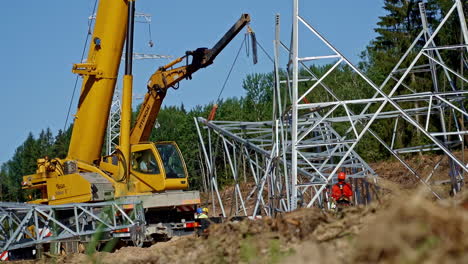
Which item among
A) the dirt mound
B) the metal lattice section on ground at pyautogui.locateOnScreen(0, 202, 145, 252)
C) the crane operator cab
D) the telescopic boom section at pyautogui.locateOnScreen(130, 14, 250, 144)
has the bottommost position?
the metal lattice section on ground at pyautogui.locateOnScreen(0, 202, 145, 252)

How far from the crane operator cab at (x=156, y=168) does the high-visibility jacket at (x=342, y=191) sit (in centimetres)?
616

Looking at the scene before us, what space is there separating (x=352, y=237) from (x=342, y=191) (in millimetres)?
9298

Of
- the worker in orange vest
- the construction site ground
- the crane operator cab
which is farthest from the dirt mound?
the crane operator cab

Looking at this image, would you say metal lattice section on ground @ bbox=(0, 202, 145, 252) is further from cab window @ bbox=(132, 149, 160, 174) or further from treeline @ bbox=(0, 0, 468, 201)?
treeline @ bbox=(0, 0, 468, 201)

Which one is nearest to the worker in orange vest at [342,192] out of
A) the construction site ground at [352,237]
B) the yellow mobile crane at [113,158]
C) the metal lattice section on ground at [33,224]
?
the metal lattice section on ground at [33,224]

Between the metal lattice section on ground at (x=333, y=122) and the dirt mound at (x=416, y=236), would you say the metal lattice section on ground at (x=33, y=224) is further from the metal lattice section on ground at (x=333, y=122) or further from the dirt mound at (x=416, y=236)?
the dirt mound at (x=416, y=236)

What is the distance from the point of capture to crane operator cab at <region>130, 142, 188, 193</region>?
19250mm

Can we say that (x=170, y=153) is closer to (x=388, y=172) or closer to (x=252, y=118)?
(x=388, y=172)

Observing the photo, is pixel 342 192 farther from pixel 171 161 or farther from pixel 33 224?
A: pixel 171 161

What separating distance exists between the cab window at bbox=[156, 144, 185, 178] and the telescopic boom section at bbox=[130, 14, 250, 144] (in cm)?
166

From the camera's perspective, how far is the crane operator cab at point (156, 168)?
19.2 meters

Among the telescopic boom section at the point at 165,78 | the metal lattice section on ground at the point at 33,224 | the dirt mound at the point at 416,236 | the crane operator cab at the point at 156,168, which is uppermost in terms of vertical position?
the telescopic boom section at the point at 165,78

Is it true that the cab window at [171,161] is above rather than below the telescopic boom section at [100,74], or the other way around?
below

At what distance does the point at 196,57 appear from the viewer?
21203 mm
